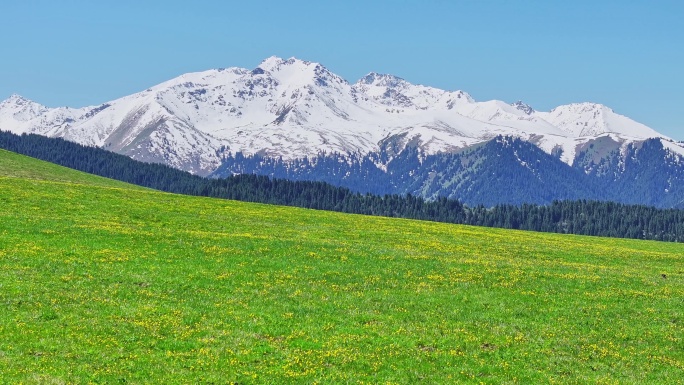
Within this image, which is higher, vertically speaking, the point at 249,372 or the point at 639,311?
the point at 639,311

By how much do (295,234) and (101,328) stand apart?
125 ft

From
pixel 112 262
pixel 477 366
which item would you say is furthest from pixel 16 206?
pixel 477 366

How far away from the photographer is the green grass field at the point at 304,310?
26578 millimetres

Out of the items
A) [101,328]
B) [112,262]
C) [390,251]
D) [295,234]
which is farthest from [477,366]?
[295,234]

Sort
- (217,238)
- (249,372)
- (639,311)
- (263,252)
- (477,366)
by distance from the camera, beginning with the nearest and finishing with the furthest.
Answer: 1. (249,372)
2. (477,366)
3. (639,311)
4. (263,252)
5. (217,238)

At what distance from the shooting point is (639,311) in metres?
40.3

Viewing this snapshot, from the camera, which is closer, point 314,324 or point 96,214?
point 314,324

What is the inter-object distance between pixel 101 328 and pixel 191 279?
11.5 metres

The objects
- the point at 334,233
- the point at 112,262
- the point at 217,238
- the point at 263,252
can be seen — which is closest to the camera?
the point at 112,262

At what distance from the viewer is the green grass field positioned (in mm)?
26578

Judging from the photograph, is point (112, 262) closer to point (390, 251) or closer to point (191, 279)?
point (191, 279)

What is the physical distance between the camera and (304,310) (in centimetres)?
3522

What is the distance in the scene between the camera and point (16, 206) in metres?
63.9

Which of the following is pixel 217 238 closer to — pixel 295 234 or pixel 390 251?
pixel 295 234
